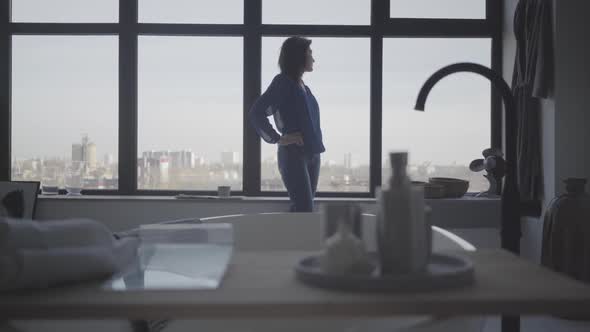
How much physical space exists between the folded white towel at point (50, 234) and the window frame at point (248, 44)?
9.91ft

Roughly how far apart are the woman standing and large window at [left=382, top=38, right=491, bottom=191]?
85 cm

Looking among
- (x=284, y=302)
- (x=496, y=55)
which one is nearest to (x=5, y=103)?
(x=496, y=55)

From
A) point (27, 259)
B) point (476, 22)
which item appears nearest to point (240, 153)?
point (476, 22)

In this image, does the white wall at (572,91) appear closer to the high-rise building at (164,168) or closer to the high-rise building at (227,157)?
the high-rise building at (227,157)

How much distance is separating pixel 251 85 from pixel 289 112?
70 cm

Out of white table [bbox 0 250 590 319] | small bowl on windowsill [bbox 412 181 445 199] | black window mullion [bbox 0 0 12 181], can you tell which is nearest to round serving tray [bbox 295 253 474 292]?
white table [bbox 0 250 590 319]

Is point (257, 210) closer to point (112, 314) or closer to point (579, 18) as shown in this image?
point (579, 18)

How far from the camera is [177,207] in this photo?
357 centimetres

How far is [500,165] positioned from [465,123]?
286 cm

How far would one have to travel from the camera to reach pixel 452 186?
3643 millimetres

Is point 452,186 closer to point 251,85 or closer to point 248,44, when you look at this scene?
point 251,85

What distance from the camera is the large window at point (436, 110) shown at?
3.84 meters

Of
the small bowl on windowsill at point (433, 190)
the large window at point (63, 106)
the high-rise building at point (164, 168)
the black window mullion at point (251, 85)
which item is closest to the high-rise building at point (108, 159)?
the large window at point (63, 106)

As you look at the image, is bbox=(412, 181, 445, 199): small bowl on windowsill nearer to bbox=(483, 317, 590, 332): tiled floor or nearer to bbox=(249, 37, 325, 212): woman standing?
bbox=(249, 37, 325, 212): woman standing
